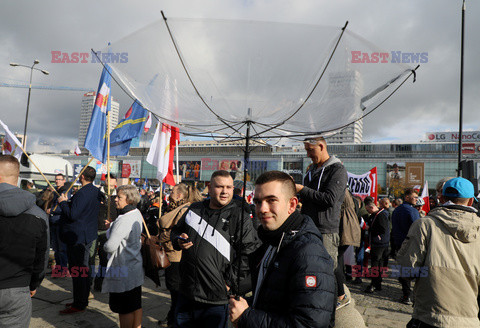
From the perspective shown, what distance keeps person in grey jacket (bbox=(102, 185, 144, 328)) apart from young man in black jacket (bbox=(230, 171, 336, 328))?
250 cm

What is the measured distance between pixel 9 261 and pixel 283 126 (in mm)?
2505

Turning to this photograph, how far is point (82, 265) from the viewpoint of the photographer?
515cm

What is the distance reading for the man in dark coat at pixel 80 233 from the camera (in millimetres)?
4961

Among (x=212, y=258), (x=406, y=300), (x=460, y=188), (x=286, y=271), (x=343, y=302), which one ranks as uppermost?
(x=460, y=188)

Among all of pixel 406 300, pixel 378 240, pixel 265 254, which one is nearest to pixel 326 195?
pixel 265 254

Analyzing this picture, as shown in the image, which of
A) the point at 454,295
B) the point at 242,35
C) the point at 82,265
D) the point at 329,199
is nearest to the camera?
the point at 242,35

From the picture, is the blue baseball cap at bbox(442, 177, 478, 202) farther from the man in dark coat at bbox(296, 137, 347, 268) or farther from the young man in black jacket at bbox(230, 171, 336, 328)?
the young man in black jacket at bbox(230, 171, 336, 328)

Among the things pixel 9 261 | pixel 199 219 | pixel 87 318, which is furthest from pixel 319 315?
pixel 87 318

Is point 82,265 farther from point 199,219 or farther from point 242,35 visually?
point 242,35

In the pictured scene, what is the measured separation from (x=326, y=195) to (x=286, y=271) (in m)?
1.68

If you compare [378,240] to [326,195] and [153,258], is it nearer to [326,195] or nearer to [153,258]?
[326,195]

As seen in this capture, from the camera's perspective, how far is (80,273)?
4.99 metres

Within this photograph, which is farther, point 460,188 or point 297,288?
point 460,188

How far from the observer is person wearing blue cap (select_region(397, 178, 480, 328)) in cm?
244
